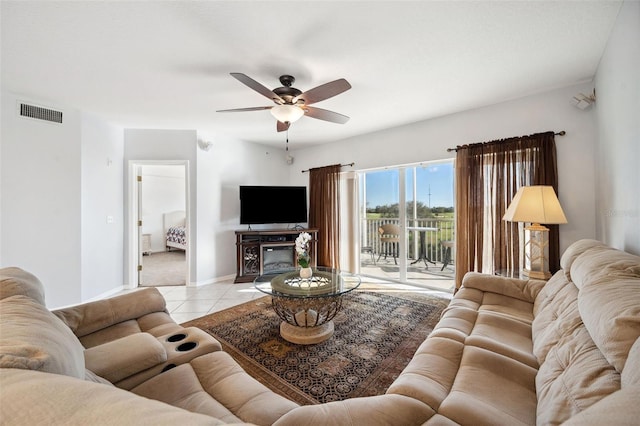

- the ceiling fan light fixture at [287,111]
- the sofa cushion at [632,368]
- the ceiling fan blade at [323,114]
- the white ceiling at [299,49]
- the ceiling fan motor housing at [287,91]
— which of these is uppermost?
the white ceiling at [299,49]

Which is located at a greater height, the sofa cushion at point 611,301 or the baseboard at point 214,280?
the sofa cushion at point 611,301

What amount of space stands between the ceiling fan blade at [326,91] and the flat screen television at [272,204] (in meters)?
2.52

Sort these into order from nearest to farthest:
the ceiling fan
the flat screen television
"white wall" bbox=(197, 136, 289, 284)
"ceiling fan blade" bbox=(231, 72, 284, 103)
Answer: "ceiling fan blade" bbox=(231, 72, 284, 103) < the ceiling fan < "white wall" bbox=(197, 136, 289, 284) < the flat screen television

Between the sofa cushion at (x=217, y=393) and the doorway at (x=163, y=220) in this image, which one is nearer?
the sofa cushion at (x=217, y=393)

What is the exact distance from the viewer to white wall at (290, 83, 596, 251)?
255cm

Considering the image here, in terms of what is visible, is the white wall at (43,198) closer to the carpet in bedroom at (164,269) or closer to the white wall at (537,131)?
the carpet in bedroom at (164,269)

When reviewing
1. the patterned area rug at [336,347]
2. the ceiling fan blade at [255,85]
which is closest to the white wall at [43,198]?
the patterned area rug at [336,347]

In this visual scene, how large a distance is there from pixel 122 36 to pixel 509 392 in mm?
3146

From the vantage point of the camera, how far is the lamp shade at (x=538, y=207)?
214 cm

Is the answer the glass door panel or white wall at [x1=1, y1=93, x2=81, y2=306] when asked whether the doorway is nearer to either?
white wall at [x1=1, y1=93, x2=81, y2=306]

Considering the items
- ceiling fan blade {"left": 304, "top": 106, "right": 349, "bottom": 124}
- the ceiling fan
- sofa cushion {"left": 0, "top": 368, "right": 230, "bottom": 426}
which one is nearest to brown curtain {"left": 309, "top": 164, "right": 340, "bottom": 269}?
ceiling fan blade {"left": 304, "top": 106, "right": 349, "bottom": 124}

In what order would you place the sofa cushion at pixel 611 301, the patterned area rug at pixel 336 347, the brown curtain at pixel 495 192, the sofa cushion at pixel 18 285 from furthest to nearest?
the brown curtain at pixel 495 192, the patterned area rug at pixel 336 347, the sofa cushion at pixel 18 285, the sofa cushion at pixel 611 301

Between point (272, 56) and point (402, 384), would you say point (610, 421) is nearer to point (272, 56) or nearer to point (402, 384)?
point (402, 384)

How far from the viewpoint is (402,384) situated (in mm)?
1056
